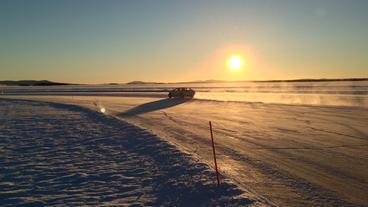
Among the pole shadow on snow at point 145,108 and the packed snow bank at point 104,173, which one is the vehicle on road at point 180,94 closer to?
the pole shadow on snow at point 145,108

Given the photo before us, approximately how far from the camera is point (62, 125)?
15.7m

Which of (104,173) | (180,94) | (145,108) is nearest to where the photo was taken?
(104,173)

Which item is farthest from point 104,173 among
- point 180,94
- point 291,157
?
point 180,94

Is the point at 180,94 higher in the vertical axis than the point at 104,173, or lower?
higher

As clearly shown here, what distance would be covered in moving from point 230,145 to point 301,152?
2.33m

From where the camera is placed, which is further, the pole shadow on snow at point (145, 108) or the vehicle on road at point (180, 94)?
the vehicle on road at point (180, 94)

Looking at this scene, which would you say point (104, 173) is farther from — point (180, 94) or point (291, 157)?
point (180, 94)

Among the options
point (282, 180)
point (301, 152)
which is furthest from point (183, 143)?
point (282, 180)

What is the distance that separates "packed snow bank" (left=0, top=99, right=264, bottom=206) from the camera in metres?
6.04

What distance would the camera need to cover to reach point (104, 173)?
7.75m

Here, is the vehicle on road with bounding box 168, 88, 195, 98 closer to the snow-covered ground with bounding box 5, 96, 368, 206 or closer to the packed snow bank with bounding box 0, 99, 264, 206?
the snow-covered ground with bounding box 5, 96, 368, 206

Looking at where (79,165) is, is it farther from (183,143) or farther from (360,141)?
(360,141)

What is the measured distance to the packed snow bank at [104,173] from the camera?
604 cm

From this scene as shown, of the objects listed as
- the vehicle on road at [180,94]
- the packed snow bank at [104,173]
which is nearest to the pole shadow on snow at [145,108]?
the packed snow bank at [104,173]
